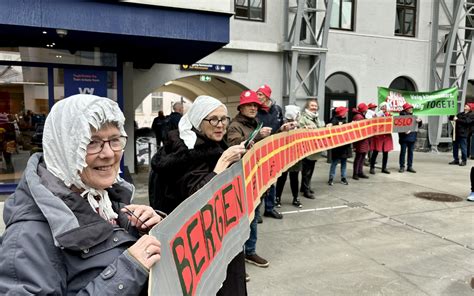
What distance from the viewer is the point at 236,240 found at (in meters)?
2.77

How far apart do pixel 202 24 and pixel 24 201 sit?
17.8 feet

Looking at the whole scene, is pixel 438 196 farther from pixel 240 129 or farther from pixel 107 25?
pixel 107 25

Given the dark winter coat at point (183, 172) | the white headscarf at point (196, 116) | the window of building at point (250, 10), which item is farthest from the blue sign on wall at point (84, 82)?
the window of building at point (250, 10)

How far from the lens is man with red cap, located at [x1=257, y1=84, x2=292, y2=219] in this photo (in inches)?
220

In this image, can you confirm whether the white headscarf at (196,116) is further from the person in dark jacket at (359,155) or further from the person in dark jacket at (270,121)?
the person in dark jacket at (359,155)

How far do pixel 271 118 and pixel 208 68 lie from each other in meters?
6.33

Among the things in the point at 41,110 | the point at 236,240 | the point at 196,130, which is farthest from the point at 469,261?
the point at 41,110

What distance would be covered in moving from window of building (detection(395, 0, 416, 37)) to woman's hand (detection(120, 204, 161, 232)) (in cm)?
1537

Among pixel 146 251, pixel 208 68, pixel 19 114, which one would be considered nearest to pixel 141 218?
pixel 146 251

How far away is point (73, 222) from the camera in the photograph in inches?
49.3

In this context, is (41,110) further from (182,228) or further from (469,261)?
(469,261)

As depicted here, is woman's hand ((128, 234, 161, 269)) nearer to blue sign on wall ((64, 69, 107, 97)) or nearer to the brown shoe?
the brown shoe

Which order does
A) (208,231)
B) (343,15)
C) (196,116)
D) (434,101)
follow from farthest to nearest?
(343,15)
(434,101)
(196,116)
(208,231)

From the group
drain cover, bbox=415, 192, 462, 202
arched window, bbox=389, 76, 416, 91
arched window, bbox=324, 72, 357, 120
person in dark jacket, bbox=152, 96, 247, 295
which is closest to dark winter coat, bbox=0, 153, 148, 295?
person in dark jacket, bbox=152, 96, 247, 295
